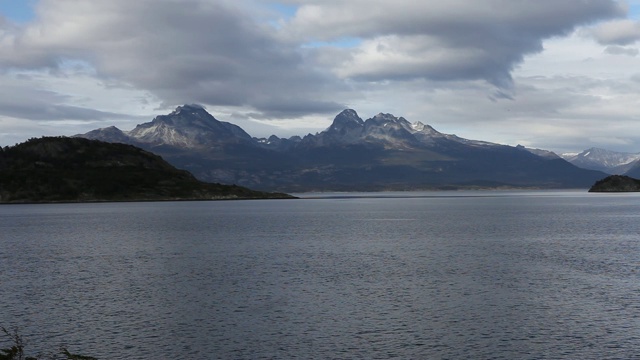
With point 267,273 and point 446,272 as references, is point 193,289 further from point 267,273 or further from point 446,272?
point 446,272

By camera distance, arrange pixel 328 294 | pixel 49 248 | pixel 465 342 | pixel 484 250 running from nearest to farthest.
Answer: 1. pixel 465 342
2. pixel 328 294
3. pixel 484 250
4. pixel 49 248

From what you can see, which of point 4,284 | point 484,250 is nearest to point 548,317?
point 484,250

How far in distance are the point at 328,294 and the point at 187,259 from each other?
133ft

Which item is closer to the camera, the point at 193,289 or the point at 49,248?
the point at 193,289

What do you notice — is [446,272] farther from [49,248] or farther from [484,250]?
[49,248]

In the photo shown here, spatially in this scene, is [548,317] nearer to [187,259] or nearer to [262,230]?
[187,259]

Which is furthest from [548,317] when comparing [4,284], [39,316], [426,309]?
[4,284]

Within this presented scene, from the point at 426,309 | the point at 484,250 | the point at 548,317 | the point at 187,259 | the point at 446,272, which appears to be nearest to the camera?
the point at 548,317

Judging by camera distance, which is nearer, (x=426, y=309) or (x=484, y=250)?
(x=426, y=309)

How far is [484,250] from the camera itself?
4190 inches

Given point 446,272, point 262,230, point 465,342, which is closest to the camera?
point 465,342

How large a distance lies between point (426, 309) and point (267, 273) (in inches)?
1149

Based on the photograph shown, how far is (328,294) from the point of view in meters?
64.5

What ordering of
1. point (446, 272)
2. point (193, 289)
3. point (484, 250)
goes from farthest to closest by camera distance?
point (484, 250), point (446, 272), point (193, 289)
